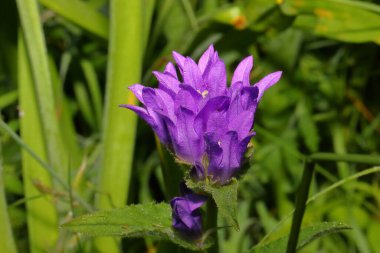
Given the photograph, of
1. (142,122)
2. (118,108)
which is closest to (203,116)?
(118,108)

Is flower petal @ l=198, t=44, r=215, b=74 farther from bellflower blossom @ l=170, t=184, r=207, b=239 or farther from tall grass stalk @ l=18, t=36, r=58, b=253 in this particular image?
tall grass stalk @ l=18, t=36, r=58, b=253

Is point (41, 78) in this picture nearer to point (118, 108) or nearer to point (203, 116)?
point (118, 108)

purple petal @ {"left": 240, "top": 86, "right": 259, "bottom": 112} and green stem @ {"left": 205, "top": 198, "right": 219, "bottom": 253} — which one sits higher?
purple petal @ {"left": 240, "top": 86, "right": 259, "bottom": 112}

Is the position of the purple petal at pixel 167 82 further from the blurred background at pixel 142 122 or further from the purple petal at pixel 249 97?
the blurred background at pixel 142 122

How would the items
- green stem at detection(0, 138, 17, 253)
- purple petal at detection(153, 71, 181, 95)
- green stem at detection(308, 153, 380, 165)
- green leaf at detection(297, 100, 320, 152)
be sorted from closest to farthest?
1. green stem at detection(308, 153, 380, 165)
2. purple petal at detection(153, 71, 181, 95)
3. green stem at detection(0, 138, 17, 253)
4. green leaf at detection(297, 100, 320, 152)

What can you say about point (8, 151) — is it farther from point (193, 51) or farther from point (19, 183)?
point (193, 51)

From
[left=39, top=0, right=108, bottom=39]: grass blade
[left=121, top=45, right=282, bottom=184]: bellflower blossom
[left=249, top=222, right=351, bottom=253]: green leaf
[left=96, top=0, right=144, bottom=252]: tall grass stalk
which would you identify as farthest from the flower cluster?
[left=39, top=0, right=108, bottom=39]: grass blade
